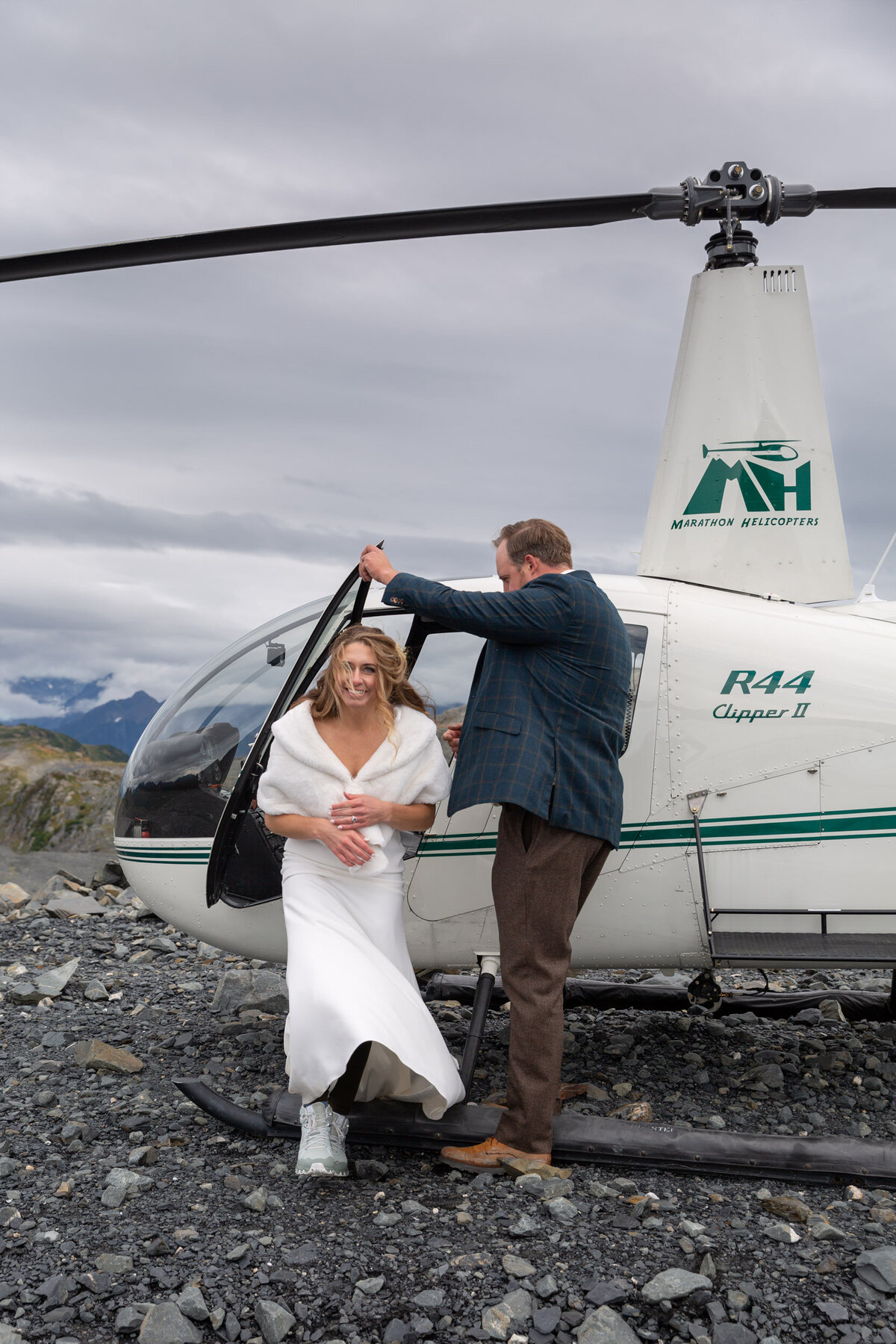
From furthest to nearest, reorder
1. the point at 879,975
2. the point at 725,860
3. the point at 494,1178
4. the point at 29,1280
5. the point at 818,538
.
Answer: the point at 879,975, the point at 818,538, the point at 725,860, the point at 494,1178, the point at 29,1280

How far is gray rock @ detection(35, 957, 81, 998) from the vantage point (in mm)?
6613

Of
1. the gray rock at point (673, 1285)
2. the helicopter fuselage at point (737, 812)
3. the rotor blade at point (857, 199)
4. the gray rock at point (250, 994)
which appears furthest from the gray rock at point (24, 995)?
the rotor blade at point (857, 199)

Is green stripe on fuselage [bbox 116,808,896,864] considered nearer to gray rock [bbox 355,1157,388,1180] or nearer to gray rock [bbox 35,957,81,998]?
gray rock [bbox 355,1157,388,1180]

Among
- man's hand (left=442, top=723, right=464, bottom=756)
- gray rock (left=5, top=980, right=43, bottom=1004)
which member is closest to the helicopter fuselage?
man's hand (left=442, top=723, right=464, bottom=756)

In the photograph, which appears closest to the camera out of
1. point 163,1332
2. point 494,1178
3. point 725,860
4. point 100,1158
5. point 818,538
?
point 163,1332

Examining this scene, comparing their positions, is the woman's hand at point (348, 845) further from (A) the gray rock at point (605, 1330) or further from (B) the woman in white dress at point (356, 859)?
(A) the gray rock at point (605, 1330)

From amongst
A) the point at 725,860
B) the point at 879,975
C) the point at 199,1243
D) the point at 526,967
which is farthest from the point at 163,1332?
the point at 879,975

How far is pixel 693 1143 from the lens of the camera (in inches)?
155

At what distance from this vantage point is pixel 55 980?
679cm

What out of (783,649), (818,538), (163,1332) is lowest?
(163,1332)

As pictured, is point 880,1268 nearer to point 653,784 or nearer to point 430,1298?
point 430,1298

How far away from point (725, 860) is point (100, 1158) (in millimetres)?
2748

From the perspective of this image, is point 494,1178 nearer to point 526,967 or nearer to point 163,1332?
point 526,967

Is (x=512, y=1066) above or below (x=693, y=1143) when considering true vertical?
above
